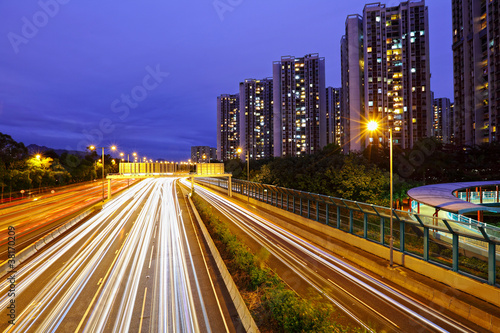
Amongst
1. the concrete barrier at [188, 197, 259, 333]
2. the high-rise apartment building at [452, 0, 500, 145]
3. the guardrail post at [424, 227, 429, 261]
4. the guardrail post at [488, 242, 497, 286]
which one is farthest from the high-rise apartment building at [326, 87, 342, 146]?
the concrete barrier at [188, 197, 259, 333]

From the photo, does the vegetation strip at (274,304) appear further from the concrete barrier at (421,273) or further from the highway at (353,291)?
the concrete barrier at (421,273)

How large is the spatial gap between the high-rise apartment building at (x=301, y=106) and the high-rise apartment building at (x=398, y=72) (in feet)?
124

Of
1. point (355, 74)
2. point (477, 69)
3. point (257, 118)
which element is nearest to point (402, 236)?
point (477, 69)

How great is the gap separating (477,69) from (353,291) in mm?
106935

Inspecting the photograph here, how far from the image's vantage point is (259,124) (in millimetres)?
171625

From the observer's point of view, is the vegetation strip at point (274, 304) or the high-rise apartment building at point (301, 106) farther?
the high-rise apartment building at point (301, 106)

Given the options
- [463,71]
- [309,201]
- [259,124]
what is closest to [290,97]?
[259,124]

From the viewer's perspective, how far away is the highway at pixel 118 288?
9.66 metres

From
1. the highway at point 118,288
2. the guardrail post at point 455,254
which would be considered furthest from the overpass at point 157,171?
the guardrail post at point 455,254

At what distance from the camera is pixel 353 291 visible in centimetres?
1173

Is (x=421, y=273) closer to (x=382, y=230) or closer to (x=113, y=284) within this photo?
(x=382, y=230)

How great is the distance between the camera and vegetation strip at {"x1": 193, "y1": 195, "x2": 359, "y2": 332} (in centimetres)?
777

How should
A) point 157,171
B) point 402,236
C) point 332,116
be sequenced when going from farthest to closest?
point 332,116 → point 157,171 → point 402,236

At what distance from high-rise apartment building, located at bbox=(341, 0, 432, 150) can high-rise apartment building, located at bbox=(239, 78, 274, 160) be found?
73.0 metres
